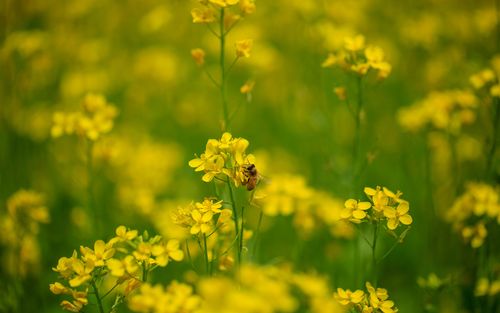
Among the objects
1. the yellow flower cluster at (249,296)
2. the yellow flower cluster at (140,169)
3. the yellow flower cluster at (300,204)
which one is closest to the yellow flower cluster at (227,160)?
the yellow flower cluster at (249,296)

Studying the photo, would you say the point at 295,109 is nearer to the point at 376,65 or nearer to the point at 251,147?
the point at 251,147

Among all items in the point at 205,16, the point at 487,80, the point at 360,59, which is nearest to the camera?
the point at 205,16

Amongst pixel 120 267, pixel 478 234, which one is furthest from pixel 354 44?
pixel 120 267

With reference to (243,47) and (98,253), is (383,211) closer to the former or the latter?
(243,47)

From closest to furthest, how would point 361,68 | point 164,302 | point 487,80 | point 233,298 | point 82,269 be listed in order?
point 233,298, point 164,302, point 82,269, point 361,68, point 487,80

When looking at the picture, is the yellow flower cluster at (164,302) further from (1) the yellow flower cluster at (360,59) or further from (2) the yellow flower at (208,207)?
(1) the yellow flower cluster at (360,59)

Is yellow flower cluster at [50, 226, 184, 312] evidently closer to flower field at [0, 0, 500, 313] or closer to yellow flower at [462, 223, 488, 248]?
flower field at [0, 0, 500, 313]

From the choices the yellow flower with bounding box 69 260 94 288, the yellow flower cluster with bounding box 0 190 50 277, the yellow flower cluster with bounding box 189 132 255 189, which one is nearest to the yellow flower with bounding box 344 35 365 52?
the yellow flower cluster with bounding box 189 132 255 189
